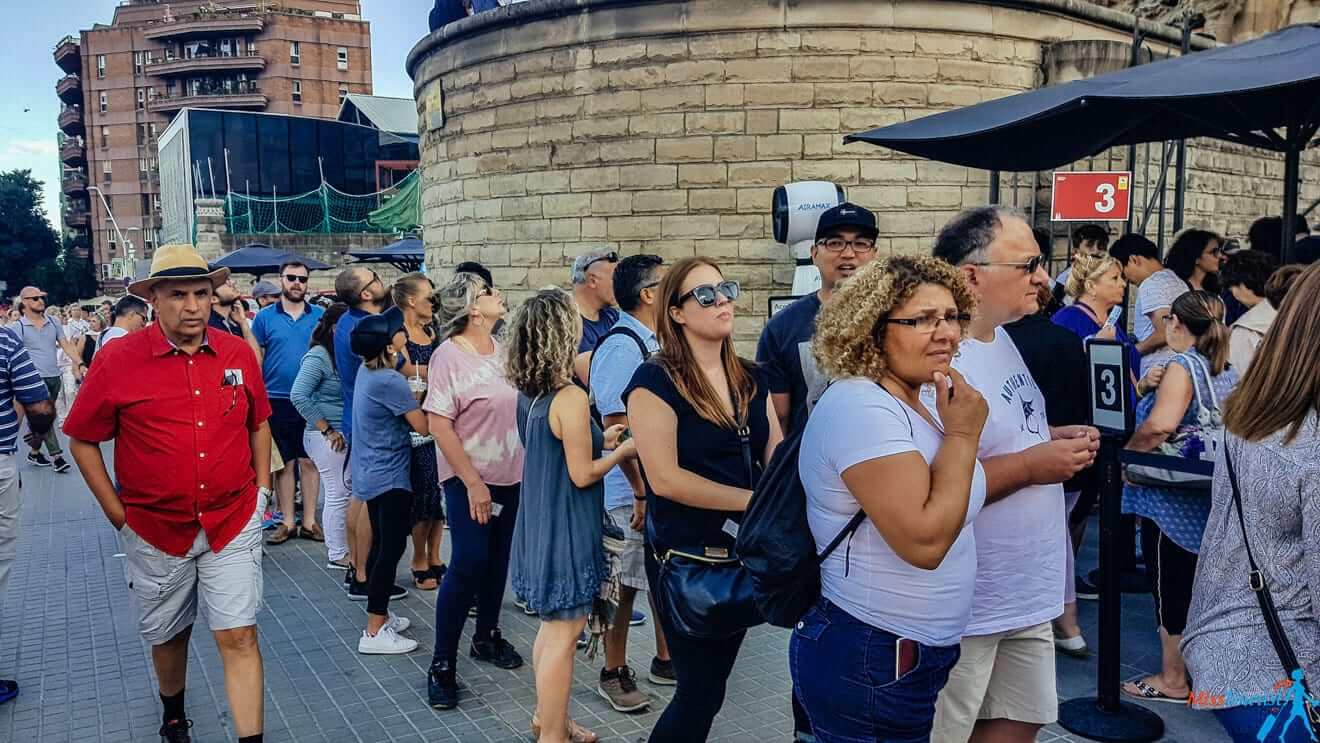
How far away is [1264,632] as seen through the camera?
2.21m

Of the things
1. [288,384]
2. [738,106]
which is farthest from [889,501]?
[738,106]

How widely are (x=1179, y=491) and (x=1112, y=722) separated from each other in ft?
3.45

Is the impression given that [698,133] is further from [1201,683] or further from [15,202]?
[15,202]

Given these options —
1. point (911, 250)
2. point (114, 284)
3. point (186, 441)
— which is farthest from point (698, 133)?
point (114, 284)

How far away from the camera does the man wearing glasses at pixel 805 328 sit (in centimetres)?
408

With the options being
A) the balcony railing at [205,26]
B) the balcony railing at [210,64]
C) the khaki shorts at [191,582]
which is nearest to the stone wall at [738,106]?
the khaki shorts at [191,582]

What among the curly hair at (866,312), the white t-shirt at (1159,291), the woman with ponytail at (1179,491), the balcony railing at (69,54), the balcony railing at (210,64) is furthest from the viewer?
the balcony railing at (69,54)

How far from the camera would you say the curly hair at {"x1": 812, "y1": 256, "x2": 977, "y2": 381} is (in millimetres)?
2424

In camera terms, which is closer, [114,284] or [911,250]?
[911,250]

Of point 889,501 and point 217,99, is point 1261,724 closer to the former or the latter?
point 889,501

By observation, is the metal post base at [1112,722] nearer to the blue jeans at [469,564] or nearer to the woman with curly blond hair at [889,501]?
the woman with curly blond hair at [889,501]

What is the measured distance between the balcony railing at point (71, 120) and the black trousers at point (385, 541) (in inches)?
3534

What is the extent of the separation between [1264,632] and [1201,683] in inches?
8.1

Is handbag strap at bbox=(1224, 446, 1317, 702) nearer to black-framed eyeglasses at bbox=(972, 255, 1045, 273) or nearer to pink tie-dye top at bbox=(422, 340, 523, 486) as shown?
black-framed eyeglasses at bbox=(972, 255, 1045, 273)
